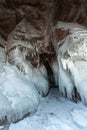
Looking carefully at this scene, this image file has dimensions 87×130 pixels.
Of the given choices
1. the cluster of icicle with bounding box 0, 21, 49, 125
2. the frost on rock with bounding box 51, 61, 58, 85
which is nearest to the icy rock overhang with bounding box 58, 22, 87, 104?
the frost on rock with bounding box 51, 61, 58, 85

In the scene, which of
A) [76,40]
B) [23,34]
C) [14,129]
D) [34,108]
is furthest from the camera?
[23,34]

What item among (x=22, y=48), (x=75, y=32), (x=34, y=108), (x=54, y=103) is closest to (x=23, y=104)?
(x=34, y=108)

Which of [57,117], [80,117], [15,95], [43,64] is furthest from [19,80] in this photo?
[80,117]

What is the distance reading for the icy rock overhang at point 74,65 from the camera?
14.0 feet

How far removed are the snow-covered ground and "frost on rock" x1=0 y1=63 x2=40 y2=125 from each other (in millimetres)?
108

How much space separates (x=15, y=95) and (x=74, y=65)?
983 mm

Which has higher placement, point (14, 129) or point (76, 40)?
point (76, 40)

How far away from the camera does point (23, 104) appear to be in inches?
154

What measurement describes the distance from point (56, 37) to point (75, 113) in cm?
126

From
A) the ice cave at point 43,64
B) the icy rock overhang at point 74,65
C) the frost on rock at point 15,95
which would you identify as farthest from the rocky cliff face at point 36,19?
the frost on rock at point 15,95

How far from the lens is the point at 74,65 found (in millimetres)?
4344

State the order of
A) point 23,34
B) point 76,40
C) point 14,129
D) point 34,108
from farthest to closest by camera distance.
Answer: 1. point 23,34
2. point 76,40
3. point 34,108
4. point 14,129

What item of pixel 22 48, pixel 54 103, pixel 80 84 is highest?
pixel 22 48

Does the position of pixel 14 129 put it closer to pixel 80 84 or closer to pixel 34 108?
pixel 34 108
